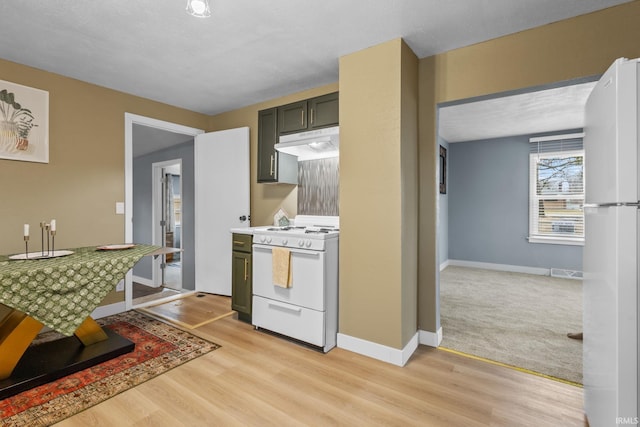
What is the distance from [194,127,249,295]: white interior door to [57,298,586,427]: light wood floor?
5.77 feet

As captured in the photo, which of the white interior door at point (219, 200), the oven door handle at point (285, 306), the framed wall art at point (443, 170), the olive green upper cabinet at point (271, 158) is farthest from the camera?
the framed wall art at point (443, 170)

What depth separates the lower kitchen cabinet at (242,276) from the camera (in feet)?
10.2

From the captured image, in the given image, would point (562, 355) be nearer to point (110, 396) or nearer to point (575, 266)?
point (110, 396)

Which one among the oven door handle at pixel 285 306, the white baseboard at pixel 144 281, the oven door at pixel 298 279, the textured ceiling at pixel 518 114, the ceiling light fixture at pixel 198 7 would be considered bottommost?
the white baseboard at pixel 144 281

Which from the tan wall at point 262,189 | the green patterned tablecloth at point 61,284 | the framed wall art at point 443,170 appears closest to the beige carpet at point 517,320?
the framed wall art at point 443,170

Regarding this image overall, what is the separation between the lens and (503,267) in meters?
5.89

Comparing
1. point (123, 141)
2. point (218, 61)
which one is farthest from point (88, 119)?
point (218, 61)

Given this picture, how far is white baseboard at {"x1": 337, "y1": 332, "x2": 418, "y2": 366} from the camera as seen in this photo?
2350 millimetres

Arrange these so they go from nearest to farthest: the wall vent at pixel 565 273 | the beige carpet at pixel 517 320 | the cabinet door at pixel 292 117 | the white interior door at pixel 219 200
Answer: the beige carpet at pixel 517 320 < the cabinet door at pixel 292 117 < the white interior door at pixel 219 200 < the wall vent at pixel 565 273

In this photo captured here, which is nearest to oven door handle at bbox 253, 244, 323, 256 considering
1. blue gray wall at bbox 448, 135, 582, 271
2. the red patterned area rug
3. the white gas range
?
the white gas range

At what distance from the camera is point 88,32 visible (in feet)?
7.53

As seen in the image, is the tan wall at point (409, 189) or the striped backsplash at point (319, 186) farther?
the striped backsplash at point (319, 186)

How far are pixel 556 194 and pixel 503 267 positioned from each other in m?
1.60

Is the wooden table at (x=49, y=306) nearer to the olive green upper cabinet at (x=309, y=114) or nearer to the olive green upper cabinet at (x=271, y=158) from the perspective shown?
the olive green upper cabinet at (x=271, y=158)
